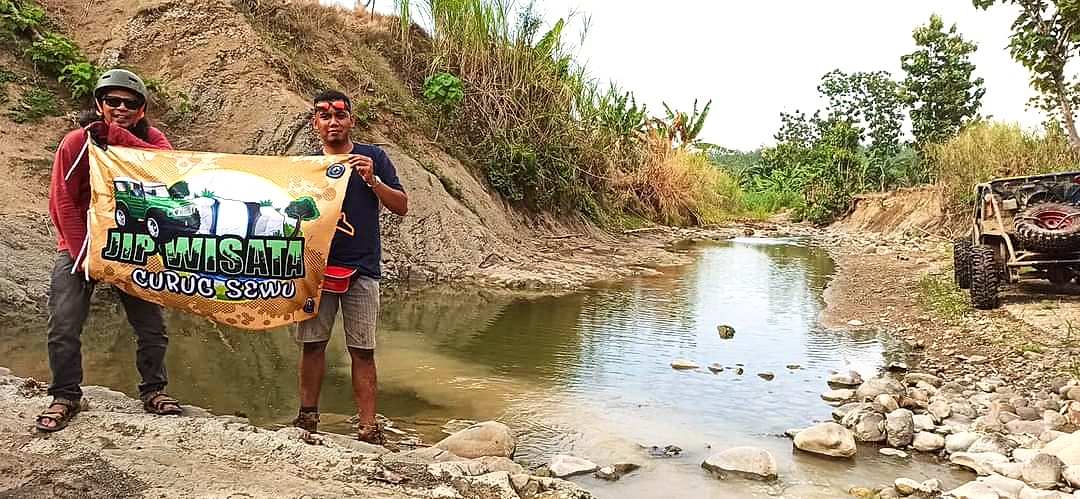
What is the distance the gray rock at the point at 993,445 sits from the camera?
4.67 m

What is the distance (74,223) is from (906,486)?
4.41 metres

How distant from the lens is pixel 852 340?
8.58 metres

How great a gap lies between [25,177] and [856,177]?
101ft

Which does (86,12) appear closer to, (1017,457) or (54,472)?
(54,472)

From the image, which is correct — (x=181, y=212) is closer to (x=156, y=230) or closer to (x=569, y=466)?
(x=156, y=230)

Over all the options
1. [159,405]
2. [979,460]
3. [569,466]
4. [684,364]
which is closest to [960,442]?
[979,460]

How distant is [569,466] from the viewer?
14.7 ft

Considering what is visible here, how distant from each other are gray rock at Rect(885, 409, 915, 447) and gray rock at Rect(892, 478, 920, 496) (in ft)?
2.66

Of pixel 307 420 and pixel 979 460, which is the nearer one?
pixel 307 420

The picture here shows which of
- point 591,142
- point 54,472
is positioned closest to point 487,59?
point 591,142

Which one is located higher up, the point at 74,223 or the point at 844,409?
the point at 74,223

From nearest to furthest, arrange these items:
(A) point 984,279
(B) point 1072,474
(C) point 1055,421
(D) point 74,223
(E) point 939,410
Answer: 1. (D) point 74,223
2. (B) point 1072,474
3. (C) point 1055,421
4. (E) point 939,410
5. (A) point 984,279

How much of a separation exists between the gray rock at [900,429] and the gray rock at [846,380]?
1.33 meters

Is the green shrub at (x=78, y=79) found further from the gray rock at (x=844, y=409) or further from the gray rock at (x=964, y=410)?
the gray rock at (x=964, y=410)
